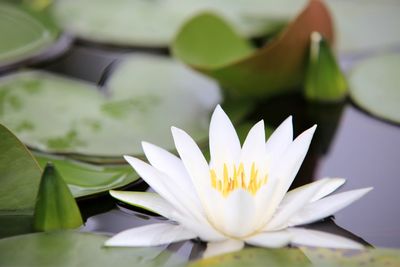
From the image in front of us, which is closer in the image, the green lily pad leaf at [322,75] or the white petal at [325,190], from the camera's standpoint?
the white petal at [325,190]

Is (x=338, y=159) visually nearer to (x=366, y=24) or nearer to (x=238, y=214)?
(x=238, y=214)

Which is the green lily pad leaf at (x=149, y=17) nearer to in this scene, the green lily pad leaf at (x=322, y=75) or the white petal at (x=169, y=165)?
the green lily pad leaf at (x=322, y=75)

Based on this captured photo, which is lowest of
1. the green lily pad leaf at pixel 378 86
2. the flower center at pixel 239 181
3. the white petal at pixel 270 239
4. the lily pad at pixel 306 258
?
the lily pad at pixel 306 258

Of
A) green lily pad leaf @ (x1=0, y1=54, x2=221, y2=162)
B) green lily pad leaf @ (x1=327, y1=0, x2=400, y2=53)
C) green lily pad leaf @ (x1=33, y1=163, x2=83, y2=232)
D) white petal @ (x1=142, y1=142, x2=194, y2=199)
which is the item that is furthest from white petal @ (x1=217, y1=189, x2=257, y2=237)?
green lily pad leaf @ (x1=327, y1=0, x2=400, y2=53)

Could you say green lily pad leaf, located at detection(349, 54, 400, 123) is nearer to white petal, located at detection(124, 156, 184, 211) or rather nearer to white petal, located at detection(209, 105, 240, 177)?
white petal, located at detection(209, 105, 240, 177)

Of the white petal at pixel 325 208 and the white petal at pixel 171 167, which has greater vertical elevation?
the white petal at pixel 171 167

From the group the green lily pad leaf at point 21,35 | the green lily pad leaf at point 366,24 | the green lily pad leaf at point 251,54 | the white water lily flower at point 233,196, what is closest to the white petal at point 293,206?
the white water lily flower at point 233,196
